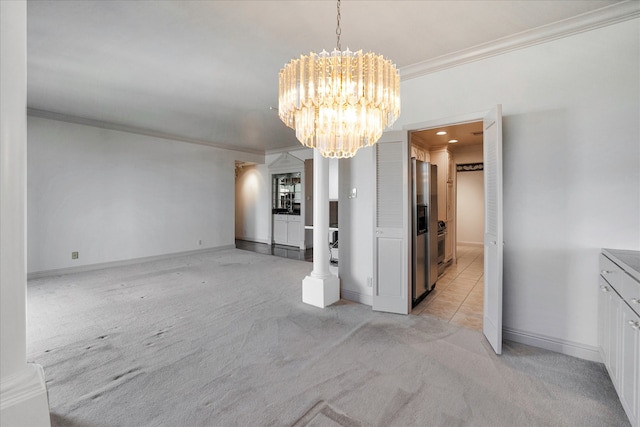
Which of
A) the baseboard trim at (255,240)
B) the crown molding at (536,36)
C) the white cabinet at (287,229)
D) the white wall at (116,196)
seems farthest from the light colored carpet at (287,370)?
the baseboard trim at (255,240)

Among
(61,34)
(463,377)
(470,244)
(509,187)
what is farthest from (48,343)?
(470,244)

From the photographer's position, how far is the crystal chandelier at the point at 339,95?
1.77 meters

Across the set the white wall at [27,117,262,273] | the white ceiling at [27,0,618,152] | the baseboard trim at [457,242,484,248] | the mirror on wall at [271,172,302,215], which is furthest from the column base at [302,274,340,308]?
the baseboard trim at [457,242,484,248]

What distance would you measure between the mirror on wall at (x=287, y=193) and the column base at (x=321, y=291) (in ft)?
14.3

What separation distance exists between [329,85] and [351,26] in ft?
3.34

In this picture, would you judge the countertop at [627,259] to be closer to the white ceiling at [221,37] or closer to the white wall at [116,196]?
the white ceiling at [221,37]

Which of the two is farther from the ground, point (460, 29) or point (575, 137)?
point (460, 29)

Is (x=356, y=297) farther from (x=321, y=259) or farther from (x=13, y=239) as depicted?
(x=13, y=239)

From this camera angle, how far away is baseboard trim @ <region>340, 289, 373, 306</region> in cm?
349

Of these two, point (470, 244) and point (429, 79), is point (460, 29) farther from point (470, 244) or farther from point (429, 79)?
point (470, 244)

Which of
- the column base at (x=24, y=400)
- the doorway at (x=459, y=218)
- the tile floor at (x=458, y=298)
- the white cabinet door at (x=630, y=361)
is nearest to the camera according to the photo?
the column base at (x=24, y=400)

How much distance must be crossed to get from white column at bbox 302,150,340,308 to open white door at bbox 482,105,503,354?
1640mm

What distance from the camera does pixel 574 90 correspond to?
237 cm

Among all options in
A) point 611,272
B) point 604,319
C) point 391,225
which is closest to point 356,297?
point 391,225
